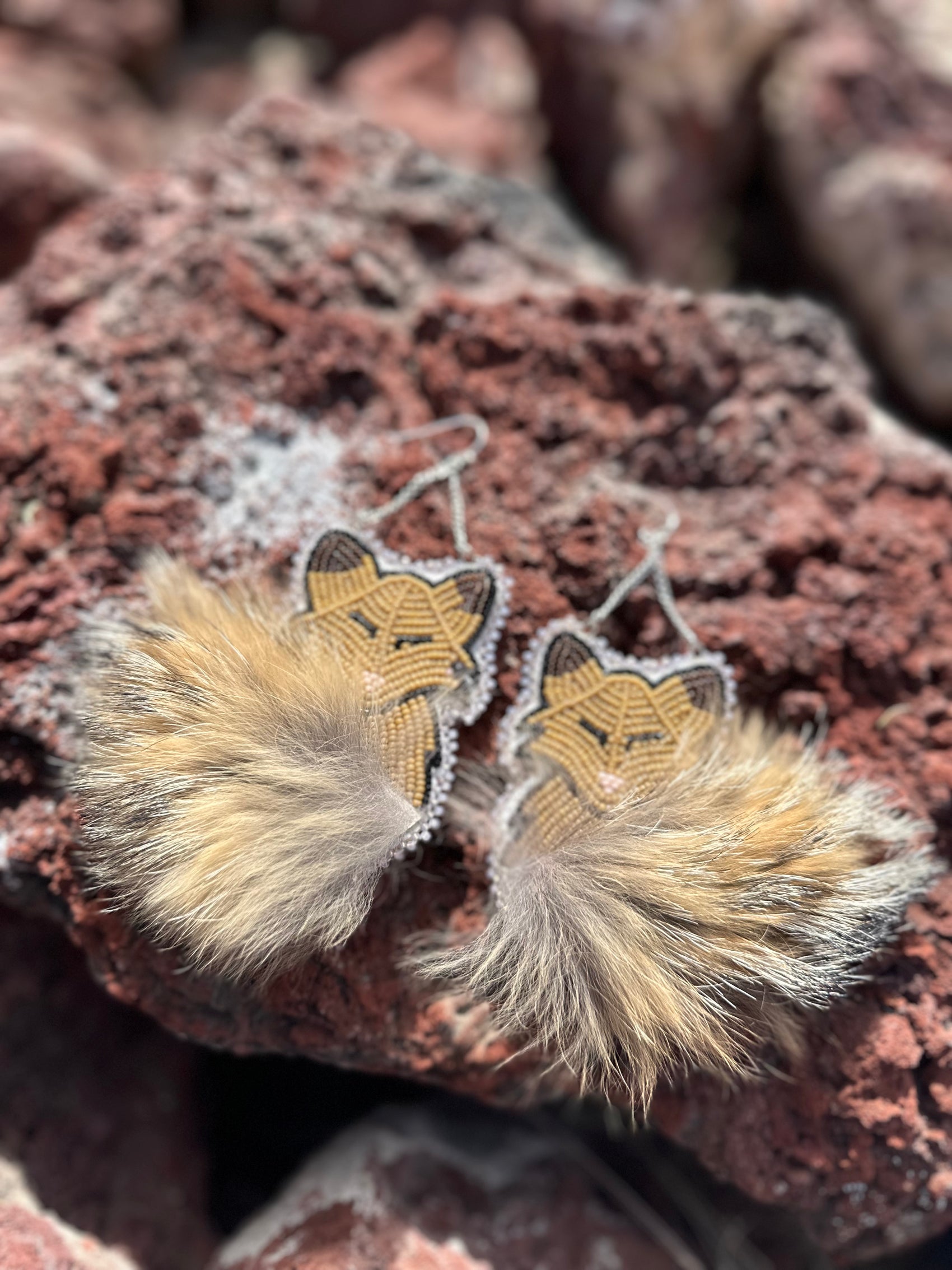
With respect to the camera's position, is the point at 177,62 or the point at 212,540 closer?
the point at 212,540

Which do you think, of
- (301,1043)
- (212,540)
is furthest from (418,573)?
(301,1043)

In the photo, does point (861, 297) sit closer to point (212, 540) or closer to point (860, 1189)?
point (212, 540)

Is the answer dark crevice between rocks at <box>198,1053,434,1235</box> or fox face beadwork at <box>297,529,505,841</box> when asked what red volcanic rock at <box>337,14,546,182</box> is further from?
dark crevice between rocks at <box>198,1053,434,1235</box>

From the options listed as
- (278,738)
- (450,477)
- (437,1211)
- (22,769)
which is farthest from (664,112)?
(437,1211)

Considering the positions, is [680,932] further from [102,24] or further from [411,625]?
[102,24]

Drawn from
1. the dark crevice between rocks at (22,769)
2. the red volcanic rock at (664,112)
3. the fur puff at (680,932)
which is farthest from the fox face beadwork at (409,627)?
the red volcanic rock at (664,112)

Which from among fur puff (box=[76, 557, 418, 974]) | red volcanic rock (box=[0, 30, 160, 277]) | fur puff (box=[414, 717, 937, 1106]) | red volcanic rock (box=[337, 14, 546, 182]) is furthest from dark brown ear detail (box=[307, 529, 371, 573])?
red volcanic rock (box=[337, 14, 546, 182])
